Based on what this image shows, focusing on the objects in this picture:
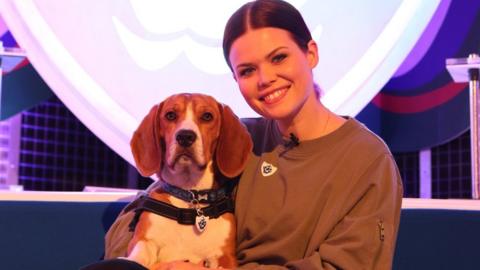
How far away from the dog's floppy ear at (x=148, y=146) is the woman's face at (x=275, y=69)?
0.98 ft

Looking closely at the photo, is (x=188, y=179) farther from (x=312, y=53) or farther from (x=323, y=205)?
(x=312, y=53)

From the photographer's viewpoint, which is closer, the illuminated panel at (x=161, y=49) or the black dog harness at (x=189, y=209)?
the black dog harness at (x=189, y=209)

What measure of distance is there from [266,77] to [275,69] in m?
0.04

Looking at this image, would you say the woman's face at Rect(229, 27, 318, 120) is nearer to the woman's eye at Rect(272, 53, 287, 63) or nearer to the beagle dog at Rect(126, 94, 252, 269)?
the woman's eye at Rect(272, 53, 287, 63)

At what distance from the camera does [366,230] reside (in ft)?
7.72

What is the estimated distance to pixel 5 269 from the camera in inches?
123

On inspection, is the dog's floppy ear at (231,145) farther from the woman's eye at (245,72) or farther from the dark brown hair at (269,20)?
the dark brown hair at (269,20)

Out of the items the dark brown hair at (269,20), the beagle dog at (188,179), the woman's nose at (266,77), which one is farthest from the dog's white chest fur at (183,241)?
the dark brown hair at (269,20)

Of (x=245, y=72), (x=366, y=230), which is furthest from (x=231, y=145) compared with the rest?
(x=366, y=230)

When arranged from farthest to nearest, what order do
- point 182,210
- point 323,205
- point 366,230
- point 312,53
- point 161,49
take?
point 161,49
point 312,53
point 182,210
point 323,205
point 366,230

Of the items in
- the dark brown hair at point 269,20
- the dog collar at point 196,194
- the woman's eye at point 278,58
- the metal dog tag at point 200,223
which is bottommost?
the metal dog tag at point 200,223

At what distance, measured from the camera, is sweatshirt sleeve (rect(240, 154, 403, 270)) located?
2344 millimetres

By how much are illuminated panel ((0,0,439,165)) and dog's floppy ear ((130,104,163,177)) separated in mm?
819

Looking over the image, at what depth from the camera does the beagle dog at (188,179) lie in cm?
256
